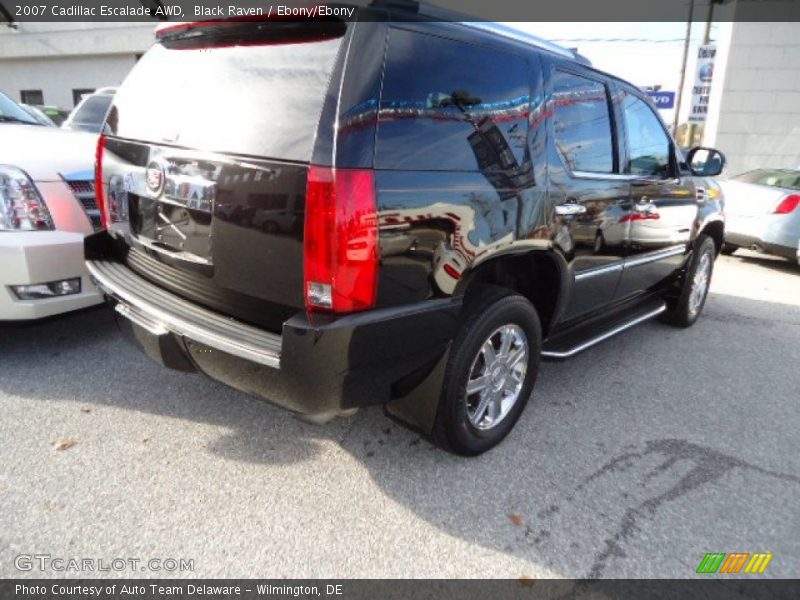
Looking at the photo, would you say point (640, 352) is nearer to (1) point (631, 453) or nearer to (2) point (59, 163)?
(1) point (631, 453)

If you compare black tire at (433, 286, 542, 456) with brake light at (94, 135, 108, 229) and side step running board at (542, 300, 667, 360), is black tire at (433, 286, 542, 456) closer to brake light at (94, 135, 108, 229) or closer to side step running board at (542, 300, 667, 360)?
side step running board at (542, 300, 667, 360)

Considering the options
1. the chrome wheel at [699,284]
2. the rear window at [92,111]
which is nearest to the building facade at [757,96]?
the chrome wheel at [699,284]

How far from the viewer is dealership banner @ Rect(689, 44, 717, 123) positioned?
14.1 metres

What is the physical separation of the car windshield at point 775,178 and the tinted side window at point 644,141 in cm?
540

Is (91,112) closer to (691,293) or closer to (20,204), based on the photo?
(20,204)

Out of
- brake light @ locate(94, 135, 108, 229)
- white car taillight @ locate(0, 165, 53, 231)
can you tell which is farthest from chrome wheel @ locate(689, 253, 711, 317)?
white car taillight @ locate(0, 165, 53, 231)

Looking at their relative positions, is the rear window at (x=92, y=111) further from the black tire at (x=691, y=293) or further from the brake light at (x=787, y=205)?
the brake light at (x=787, y=205)

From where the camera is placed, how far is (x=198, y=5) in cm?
262

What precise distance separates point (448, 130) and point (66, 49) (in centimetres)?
3026

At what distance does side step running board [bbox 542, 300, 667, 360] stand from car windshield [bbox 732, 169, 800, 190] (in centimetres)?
586

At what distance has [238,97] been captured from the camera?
223 cm

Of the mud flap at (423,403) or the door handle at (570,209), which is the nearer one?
the mud flap at (423,403)

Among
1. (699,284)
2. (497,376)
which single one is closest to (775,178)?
(699,284)

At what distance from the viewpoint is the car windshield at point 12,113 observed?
4.69 metres
